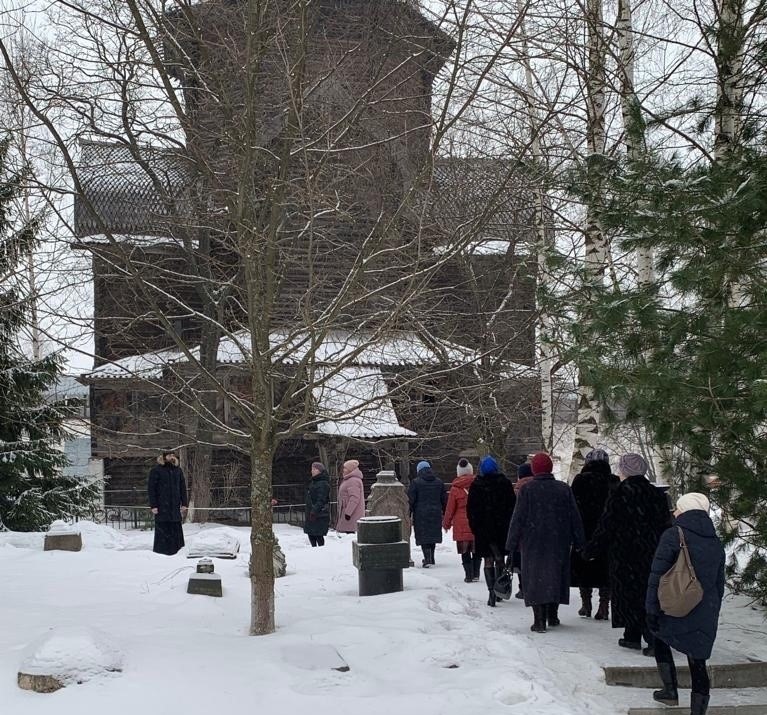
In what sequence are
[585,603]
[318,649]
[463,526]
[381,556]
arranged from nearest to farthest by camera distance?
[318,649] < [585,603] < [381,556] < [463,526]

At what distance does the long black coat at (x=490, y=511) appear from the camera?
10.3 metres

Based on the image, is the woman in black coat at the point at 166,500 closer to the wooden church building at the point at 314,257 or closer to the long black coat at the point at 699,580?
the wooden church building at the point at 314,257

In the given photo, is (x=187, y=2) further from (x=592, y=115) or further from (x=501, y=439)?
(x=501, y=439)

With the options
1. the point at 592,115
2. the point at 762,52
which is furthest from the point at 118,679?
the point at 592,115

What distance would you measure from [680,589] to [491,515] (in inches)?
170

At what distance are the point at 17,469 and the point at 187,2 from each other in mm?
12555

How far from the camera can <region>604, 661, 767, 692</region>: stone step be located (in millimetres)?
7078

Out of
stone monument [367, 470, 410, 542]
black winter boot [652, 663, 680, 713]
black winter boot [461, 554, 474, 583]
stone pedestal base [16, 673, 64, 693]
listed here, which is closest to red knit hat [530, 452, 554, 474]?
black winter boot [652, 663, 680, 713]

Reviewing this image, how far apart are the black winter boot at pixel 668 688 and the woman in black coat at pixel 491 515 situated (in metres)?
3.66

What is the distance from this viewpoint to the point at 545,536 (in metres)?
8.71

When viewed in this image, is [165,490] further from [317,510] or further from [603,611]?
[603,611]

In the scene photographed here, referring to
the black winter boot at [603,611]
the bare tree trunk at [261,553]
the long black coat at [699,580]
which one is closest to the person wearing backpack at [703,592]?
the long black coat at [699,580]

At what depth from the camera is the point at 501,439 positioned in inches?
721

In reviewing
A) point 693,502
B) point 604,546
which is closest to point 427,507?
point 604,546
